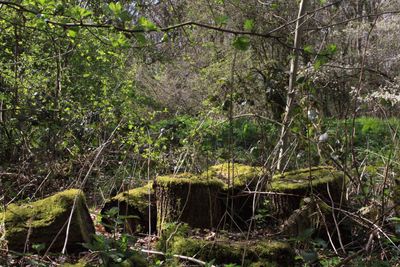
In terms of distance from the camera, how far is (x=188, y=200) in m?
5.07

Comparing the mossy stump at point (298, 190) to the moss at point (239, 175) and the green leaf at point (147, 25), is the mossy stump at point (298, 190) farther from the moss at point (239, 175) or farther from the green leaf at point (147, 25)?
the green leaf at point (147, 25)

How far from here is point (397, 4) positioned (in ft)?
61.1

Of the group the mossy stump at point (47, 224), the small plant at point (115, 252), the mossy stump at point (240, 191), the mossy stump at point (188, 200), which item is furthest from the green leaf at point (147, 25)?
the mossy stump at point (240, 191)

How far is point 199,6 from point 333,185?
1133 cm

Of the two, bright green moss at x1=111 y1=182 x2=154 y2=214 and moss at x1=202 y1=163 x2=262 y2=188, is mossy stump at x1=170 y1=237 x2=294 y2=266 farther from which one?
bright green moss at x1=111 y1=182 x2=154 y2=214

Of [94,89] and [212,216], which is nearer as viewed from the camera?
[212,216]

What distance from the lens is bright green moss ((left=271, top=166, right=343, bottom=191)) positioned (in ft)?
17.3

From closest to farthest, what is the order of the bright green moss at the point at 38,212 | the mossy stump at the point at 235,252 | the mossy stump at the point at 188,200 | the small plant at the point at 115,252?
the small plant at the point at 115,252 < the mossy stump at the point at 235,252 < the bright green moss at the point at 38,212 < the mossy stump at the point at 188,200

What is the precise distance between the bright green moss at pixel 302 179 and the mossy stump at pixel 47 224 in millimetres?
1982

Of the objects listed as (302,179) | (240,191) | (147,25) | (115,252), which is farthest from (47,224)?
(302,179)

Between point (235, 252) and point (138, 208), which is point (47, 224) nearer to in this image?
point (138, 208)

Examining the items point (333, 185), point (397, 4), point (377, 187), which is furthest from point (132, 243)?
point (397, 4)

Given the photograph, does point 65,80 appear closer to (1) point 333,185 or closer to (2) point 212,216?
(2) point 212,216

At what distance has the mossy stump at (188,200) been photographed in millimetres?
5027
